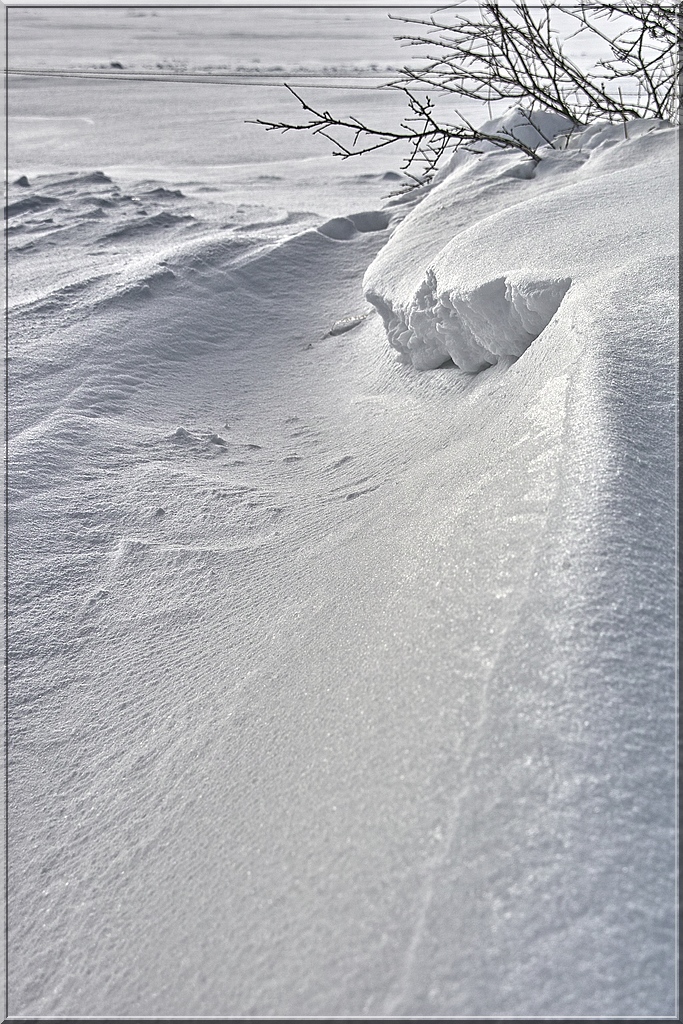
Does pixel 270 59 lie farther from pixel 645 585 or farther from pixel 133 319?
pixel 645 585

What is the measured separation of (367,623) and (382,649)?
0.12 meters

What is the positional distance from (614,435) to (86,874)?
0.96 meters

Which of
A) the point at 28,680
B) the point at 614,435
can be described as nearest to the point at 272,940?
the point at 614,435

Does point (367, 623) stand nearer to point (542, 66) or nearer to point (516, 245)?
point (516, 245)

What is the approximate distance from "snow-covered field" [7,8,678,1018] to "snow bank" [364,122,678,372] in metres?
0.01

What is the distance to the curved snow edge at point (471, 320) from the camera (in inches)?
67.3

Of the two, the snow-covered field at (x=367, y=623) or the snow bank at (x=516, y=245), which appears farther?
the snow bank at (x=516, y=245)

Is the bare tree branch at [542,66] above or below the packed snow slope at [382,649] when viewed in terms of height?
above

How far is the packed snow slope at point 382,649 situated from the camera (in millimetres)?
676

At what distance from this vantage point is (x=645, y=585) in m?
0.90

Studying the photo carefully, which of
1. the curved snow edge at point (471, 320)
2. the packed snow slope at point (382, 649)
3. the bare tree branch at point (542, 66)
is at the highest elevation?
the bare tree branch at point (542, 66)

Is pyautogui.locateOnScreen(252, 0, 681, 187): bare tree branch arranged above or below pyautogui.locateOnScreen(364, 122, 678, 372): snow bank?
above

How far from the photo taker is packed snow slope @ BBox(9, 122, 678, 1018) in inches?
26.6

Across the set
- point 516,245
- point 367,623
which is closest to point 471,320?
point 516,245
